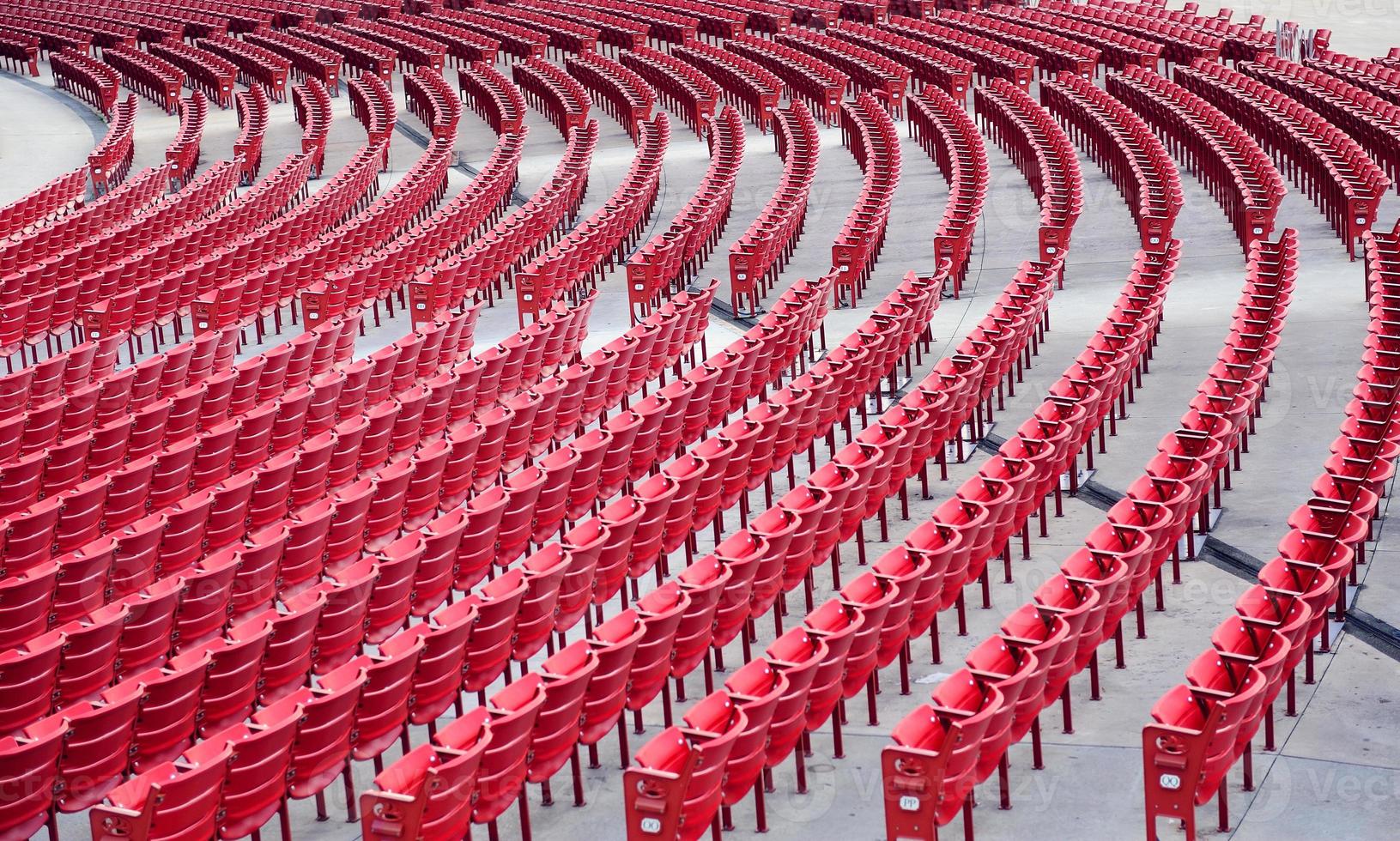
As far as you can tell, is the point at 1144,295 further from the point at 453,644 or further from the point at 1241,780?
the point at 453,644

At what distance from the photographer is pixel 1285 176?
17.9m

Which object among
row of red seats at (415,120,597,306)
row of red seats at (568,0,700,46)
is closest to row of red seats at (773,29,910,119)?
row of red seats at (568,0,700,46)

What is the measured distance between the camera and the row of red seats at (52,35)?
3303 centimetres

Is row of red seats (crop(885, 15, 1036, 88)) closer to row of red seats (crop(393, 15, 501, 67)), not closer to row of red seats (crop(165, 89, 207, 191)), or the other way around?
row of red seats (crop(393, 15, 501, 67))

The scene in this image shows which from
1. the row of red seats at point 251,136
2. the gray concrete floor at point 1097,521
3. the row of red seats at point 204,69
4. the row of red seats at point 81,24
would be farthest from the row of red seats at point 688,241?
the row of red seats at point 81,24

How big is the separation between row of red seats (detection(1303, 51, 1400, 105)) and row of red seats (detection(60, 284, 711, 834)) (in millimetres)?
16583

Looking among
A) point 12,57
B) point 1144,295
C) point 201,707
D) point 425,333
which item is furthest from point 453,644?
point 12,57

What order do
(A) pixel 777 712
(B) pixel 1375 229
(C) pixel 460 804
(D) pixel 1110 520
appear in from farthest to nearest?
(B) pixel 1375 229, (D) pixel 1110 520, (A) pixel 777 712, (C) pixel 460 804

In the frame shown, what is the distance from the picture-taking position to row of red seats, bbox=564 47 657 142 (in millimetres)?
22984

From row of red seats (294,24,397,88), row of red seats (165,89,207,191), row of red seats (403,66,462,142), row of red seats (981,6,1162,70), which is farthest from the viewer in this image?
row of red seats (294,24,397,88)

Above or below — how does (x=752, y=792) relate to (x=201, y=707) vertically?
below

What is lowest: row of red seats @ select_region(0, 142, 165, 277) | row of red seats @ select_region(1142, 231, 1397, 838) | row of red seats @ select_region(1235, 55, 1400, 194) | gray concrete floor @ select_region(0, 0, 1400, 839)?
gray concrete floor @ select_region(0, 0, 1400, 839)

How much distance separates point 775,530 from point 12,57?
3130cm

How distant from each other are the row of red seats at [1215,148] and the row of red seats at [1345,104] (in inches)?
42.4
